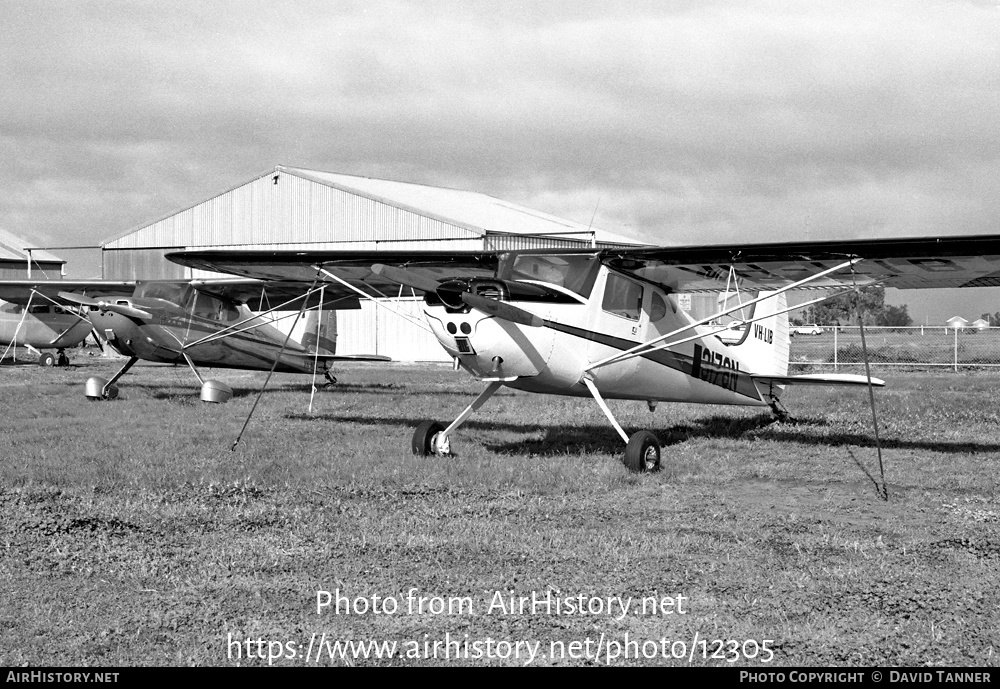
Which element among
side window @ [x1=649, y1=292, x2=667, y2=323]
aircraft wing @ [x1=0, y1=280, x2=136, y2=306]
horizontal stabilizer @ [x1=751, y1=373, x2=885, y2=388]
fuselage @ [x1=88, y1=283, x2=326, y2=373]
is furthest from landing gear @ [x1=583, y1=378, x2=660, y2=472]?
aircraft wing @ [x1=0, y1=280, x2=136, y2=306]

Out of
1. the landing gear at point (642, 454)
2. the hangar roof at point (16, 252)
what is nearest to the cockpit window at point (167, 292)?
the landing gear at point (642, 454)

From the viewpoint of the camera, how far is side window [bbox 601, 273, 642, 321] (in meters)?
11.1

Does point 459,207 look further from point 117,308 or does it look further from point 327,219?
point 117,308

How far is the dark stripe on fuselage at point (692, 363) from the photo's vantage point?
10.7 m

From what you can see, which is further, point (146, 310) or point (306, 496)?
point (146, 310)

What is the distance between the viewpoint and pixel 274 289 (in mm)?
20172

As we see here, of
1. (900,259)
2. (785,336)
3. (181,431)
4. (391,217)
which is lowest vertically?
(181,431)

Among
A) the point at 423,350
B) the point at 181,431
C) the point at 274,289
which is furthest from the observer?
the point at 423,350

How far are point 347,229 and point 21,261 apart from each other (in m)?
31.7

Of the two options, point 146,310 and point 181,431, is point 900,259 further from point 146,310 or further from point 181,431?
point 146,310

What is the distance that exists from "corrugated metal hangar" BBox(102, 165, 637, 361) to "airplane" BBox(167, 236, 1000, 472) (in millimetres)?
21400

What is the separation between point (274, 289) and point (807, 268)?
12.3 metres

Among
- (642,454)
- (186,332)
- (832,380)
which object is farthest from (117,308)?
(832,380)
